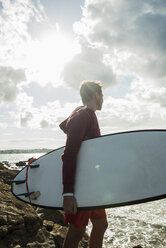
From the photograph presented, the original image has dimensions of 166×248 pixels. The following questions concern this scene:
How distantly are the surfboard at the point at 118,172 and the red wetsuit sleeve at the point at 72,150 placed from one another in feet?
0.86

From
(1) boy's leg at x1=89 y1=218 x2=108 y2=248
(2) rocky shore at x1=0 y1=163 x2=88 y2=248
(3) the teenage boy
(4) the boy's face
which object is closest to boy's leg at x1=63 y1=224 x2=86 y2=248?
(3) the teenage boy

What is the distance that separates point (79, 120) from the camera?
185cm

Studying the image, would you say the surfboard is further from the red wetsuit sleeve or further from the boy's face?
the boy's face

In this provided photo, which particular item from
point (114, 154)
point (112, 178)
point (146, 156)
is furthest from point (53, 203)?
point (146, 156)

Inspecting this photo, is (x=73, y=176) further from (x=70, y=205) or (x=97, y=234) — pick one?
(x=97, y=234)

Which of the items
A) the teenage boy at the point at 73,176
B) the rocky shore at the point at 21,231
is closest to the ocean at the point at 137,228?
the rocky shore at the point at 21,231

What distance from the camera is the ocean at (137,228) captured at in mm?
4191

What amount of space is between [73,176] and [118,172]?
1.83ft

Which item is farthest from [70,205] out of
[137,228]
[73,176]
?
[137,228]

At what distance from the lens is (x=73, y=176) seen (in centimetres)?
176

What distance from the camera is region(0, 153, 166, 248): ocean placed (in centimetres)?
419

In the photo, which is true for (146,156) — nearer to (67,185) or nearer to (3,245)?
(67,185)

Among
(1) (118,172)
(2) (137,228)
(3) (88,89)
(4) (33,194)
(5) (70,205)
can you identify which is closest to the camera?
(5) (70,205)

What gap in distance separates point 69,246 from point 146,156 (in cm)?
125
